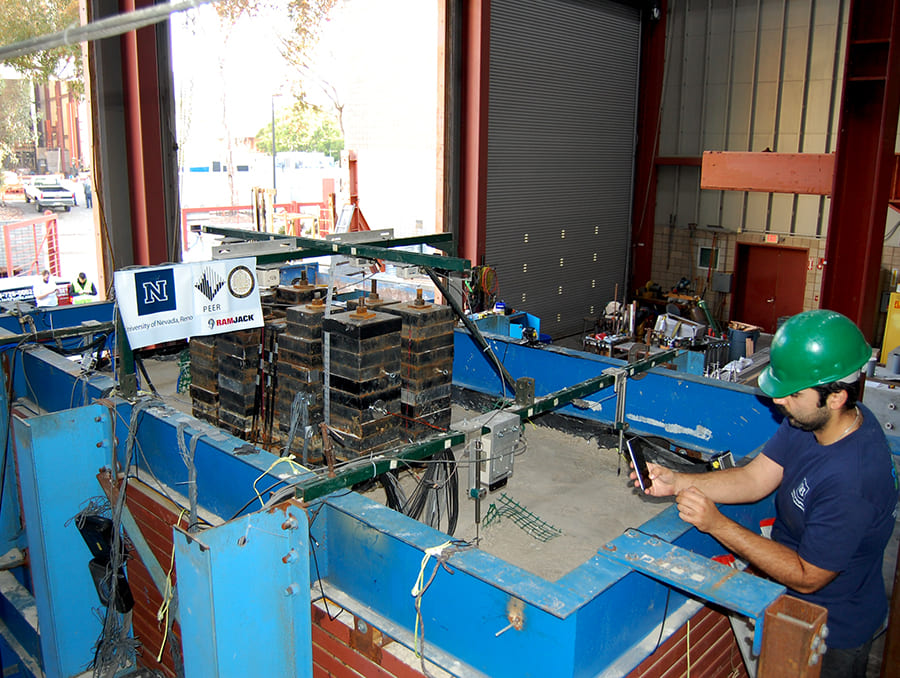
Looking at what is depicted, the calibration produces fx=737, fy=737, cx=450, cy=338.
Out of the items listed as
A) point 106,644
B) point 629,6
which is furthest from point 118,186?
point 629,6

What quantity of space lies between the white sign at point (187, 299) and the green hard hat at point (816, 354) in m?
4.79

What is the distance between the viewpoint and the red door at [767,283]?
17.1 m

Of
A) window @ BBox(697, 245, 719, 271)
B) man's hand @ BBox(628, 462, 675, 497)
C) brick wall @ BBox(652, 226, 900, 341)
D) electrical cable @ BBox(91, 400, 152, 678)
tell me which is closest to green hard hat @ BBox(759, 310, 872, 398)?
man's hand @ BBox(628, 462, 675, 497)

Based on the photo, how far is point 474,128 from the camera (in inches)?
556

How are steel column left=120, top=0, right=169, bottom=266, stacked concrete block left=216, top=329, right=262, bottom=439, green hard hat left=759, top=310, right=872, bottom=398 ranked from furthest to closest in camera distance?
1. steel column left=120, top=0, right=169, bottom=266
2. stacked concrete block left=216, top=329, right=262, bottom=439
3. green hard hat left=759, top=310, right=872, bottom=398

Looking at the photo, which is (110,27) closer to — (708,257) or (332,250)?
(332,250)

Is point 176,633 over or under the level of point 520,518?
under

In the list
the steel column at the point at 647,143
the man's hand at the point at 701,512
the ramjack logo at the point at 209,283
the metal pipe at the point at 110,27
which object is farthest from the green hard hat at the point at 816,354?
the steel column at the point at 647,143

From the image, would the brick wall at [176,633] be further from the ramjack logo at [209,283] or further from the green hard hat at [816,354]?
the green hard hat at [816,354]

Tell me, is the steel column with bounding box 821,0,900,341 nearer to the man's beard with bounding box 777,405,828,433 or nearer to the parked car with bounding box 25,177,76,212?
the man's beard with bounding box 777,405,828,433

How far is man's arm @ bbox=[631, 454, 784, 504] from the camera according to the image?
141 inches

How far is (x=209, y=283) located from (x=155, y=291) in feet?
1.64

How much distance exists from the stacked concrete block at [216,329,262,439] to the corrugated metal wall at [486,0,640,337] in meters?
7.94

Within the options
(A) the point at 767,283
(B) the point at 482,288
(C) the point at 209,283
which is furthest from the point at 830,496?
(A) the point at 767,283
